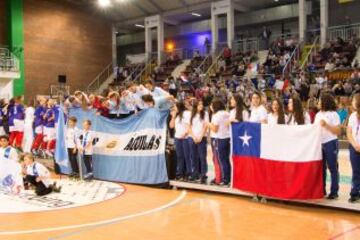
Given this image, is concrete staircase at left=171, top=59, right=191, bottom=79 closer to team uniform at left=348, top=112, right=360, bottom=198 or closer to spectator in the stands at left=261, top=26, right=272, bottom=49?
spectator in the stands at left=261, top=26, right=272, bottom=49

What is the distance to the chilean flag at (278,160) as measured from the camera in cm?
673

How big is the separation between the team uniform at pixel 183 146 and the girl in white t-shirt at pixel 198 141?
0.12 meters

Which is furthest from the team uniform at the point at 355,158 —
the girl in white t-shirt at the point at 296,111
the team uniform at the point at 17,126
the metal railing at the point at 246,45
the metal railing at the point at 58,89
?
the metal railing at the point at 58,89

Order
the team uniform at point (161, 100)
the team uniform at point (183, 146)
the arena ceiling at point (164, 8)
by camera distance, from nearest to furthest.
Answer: the team uniform at point (183, 146), the team uniform at point (161, 100), the arena ceiling at point (164, 8)

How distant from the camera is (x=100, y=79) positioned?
32156 mm

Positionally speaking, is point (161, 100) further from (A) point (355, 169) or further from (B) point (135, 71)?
(B) point (135, 71)

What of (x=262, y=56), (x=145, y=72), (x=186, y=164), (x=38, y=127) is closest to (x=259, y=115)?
(x=186, y=164)

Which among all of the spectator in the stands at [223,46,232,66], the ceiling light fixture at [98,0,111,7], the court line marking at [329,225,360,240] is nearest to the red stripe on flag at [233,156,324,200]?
the court line marking at [329,225,360,240]

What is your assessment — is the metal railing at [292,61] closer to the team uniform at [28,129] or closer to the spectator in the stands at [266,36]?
the spectator in the stands at [266,36]

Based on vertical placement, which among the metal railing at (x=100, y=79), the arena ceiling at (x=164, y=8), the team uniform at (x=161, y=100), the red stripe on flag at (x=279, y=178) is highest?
the arena ceiling at (x=164, y=8)

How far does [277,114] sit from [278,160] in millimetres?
833

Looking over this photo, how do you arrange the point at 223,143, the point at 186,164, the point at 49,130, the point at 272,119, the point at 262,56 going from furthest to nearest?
the point at 262,56
the point at 49,130
the point at 186,164
the point at 223,143
the point at 272,119

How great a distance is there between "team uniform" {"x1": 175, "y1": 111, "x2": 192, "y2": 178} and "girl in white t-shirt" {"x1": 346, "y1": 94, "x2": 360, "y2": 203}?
10.1ft

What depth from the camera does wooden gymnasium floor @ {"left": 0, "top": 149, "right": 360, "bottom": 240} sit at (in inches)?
213
